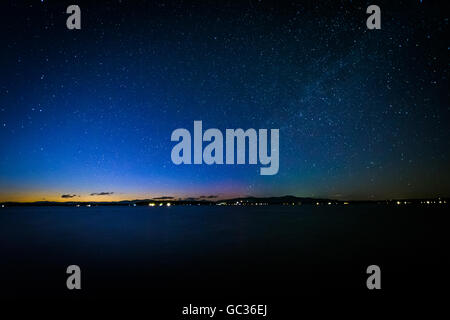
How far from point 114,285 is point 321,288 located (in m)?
8.69

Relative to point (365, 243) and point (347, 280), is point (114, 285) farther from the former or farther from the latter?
point (365, 243)

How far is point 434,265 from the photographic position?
18.3 metres

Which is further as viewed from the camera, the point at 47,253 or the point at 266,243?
the point at 266,243

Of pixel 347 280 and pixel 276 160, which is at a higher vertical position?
pixel 276 160

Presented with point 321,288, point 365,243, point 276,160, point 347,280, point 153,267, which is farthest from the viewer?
point 365,243

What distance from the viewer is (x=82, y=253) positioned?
2300 centimetres
